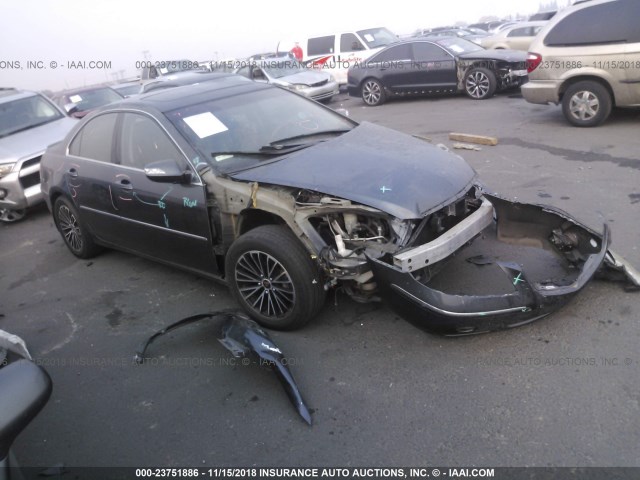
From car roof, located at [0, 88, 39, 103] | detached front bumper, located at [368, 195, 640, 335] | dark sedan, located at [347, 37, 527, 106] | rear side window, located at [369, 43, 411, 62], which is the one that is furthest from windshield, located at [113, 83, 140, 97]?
detached front bumper, located at [368, 195, 640, 335]

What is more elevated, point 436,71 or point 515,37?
point 515,37

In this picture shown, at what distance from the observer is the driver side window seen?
4.00 m

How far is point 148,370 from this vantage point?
3514 mm

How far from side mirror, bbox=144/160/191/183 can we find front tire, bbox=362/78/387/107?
9.95 meters

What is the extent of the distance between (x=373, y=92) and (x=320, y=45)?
3.96 metres

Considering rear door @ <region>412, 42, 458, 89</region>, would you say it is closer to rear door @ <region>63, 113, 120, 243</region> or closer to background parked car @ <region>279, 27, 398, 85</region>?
background parked car @ <region>279, 27, 398, 85</region>

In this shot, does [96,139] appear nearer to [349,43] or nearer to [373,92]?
[373,92]

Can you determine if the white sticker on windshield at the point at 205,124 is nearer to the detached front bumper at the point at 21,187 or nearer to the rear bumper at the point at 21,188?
the rear bumper at the point at 21,188

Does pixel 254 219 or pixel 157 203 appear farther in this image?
pixel 157 203

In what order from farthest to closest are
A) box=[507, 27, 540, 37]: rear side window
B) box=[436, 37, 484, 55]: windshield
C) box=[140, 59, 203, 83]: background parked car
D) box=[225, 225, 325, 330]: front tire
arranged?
box=[507, 27, 540, 37]: rear side window, box=[140, 59, 203, 83]: background parked car, box=[436, 37, 484, 55]: windshield, box=[225, 225, 325, 330]: front tire

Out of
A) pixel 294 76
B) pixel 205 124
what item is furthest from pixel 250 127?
pixel 294 76

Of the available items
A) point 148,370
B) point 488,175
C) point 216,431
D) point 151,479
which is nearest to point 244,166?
point 148,370

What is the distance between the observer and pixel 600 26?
291 inches

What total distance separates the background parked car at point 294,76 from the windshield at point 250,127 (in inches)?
339
